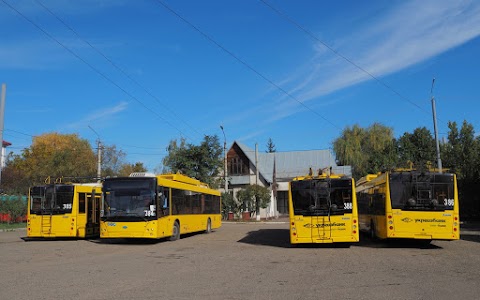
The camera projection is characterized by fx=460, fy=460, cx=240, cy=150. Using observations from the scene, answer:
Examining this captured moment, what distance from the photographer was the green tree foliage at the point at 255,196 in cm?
4900

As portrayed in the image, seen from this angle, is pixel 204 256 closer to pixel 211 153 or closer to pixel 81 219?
pixel 81 219

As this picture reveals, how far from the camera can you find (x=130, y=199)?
20.0m

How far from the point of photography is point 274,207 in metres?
58.2

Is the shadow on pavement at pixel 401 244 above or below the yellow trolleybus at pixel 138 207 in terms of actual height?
below

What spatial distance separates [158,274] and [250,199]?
38.1 meters

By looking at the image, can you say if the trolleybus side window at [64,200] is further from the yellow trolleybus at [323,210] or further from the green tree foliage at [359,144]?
the green tree foliage at [359,144]

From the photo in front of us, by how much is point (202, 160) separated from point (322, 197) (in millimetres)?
34274

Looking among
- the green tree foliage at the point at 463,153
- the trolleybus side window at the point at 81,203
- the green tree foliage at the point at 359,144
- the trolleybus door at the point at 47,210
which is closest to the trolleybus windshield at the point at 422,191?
the trolleybus side window at the point at 81,203

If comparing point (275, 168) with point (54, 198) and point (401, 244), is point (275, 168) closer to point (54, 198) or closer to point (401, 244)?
point (54, 198)

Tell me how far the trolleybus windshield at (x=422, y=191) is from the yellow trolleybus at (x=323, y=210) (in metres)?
1.72

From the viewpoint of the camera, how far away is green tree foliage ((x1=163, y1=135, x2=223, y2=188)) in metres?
51.0

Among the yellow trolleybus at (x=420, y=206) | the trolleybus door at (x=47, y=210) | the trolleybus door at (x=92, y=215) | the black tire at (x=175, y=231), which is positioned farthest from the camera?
the trolleybus door at (x=92, y=215)

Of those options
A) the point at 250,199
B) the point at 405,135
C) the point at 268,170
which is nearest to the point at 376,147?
the point at 405,135

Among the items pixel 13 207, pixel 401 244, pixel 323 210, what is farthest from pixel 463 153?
pixel 13 207
